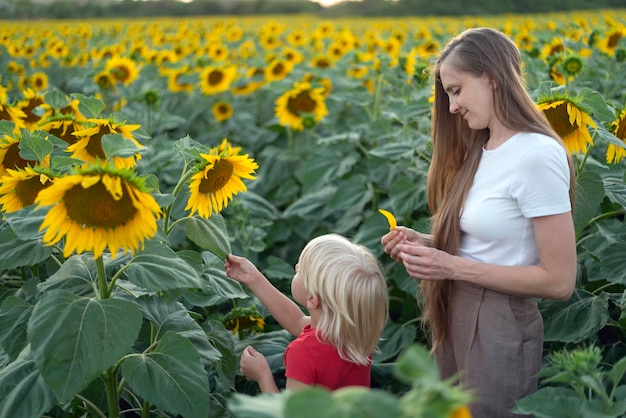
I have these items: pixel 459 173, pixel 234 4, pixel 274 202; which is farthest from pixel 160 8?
pixel 459 173

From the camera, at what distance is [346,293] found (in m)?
1.85

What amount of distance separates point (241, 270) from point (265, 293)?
9cm

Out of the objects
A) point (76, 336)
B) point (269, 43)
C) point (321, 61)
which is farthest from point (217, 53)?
point (76, 336)

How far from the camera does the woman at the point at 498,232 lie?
185cm

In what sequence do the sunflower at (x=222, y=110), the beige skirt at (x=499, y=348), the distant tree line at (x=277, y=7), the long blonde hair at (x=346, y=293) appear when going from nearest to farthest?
1. the long blonde hair at (x=346, y=293)
2. the beige skirt at (x=499, y=348)
3. the sunflower at (x=222, y=110)
4. the distant tree line at (x=277, y=7)

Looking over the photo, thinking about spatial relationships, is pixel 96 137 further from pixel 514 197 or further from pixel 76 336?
pixel 514 197

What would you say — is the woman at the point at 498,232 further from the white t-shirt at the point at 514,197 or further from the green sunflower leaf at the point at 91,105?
the green sunflower leaf at the point at 91,105

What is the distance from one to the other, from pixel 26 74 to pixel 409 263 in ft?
16.7

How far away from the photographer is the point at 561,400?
1551 mm

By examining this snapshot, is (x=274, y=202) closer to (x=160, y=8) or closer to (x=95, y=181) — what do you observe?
(x=95, y=181)

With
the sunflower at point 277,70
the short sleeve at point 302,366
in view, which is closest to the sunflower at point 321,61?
the sunflower at point 277,70

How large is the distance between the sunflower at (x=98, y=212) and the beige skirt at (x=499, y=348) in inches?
33.7

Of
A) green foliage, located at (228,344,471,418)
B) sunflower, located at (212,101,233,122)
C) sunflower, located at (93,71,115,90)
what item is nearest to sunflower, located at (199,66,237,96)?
sunflower, located at (212,101,233,122)

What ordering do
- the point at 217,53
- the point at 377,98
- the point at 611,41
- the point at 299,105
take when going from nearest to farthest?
the point at 377,98 < the point at 299,105 < the point at 611,41 < the point at 217,53
